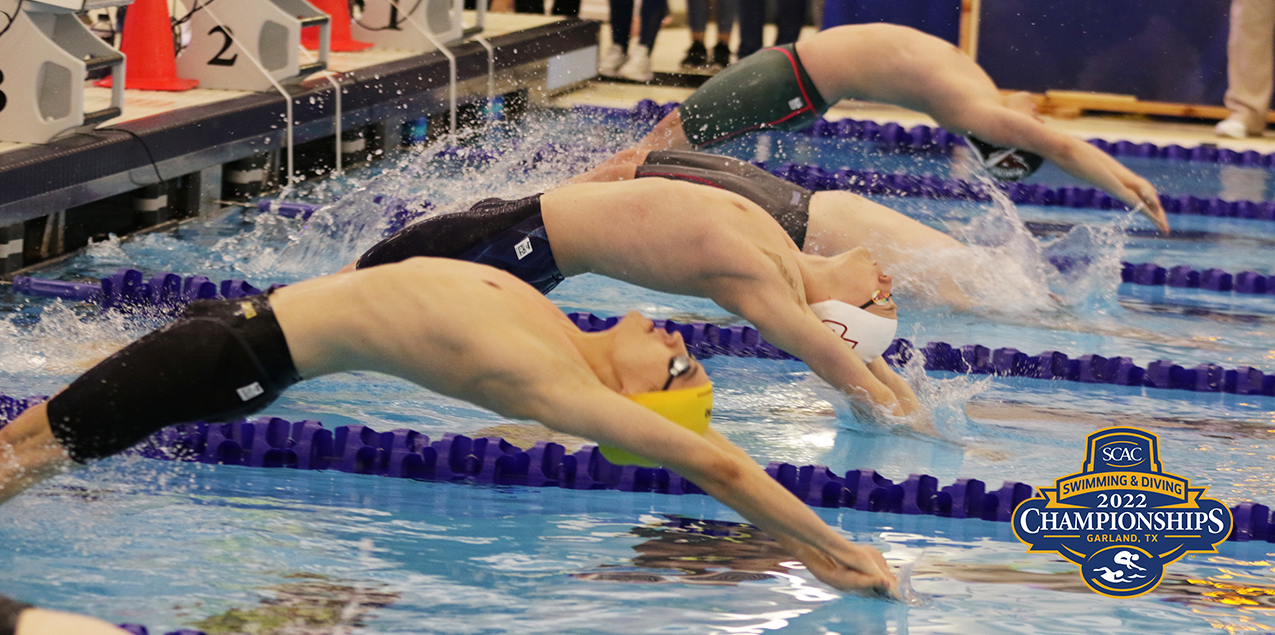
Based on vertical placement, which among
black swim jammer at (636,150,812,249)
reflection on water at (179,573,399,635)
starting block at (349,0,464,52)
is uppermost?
starting block at (349,0,464,52)

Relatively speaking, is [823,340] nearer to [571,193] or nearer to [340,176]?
[571,193]

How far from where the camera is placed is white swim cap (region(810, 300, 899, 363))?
9.91ft

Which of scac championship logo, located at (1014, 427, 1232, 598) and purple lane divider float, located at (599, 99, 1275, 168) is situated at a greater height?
purple lane divider float, located at (599, 99, 1275, 168)

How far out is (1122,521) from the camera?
2.62 m

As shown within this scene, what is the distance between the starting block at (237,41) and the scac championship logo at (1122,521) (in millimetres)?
3589

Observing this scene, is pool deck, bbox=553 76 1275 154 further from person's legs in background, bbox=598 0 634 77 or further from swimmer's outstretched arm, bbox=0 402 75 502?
swimmer's outstretched arm, bbox=0 402 75 502

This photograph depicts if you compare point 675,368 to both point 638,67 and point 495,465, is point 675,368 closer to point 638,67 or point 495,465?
point 495,465

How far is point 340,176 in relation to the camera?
575 cm

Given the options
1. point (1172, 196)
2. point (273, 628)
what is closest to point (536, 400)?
point (273, 628)

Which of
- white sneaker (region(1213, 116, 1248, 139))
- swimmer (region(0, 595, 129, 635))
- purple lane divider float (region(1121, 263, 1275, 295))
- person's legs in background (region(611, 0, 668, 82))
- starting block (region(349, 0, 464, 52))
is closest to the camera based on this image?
swimmer (region(0, 595, 129, 635))

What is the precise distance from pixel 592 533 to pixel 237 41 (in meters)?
3.37

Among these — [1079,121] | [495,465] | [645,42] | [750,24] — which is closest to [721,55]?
[645,42]

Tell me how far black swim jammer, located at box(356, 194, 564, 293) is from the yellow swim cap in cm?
86

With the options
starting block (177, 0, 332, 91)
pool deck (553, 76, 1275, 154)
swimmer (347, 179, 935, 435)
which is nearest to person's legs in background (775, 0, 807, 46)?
pool deck (553, 76, 1275, 154)
